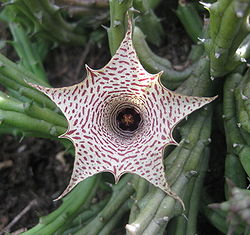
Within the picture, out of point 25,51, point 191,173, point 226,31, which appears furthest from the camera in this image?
point 25,51

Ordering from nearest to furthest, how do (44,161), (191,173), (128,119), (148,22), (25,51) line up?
(191,173), (128,119), (148,22), (25,51), (44,161)

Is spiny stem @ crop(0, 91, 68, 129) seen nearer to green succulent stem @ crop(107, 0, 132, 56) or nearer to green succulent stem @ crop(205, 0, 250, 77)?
green succulent stem @ crop(107, 0, 132, 56)

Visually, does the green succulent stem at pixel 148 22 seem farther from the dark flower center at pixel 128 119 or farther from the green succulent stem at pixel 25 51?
the green succulent stem at pixel 25 51

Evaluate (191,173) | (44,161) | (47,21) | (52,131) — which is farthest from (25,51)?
(191,173)

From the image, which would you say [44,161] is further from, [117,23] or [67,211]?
[117,23]

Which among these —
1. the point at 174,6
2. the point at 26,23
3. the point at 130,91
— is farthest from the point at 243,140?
the point at 26,23
